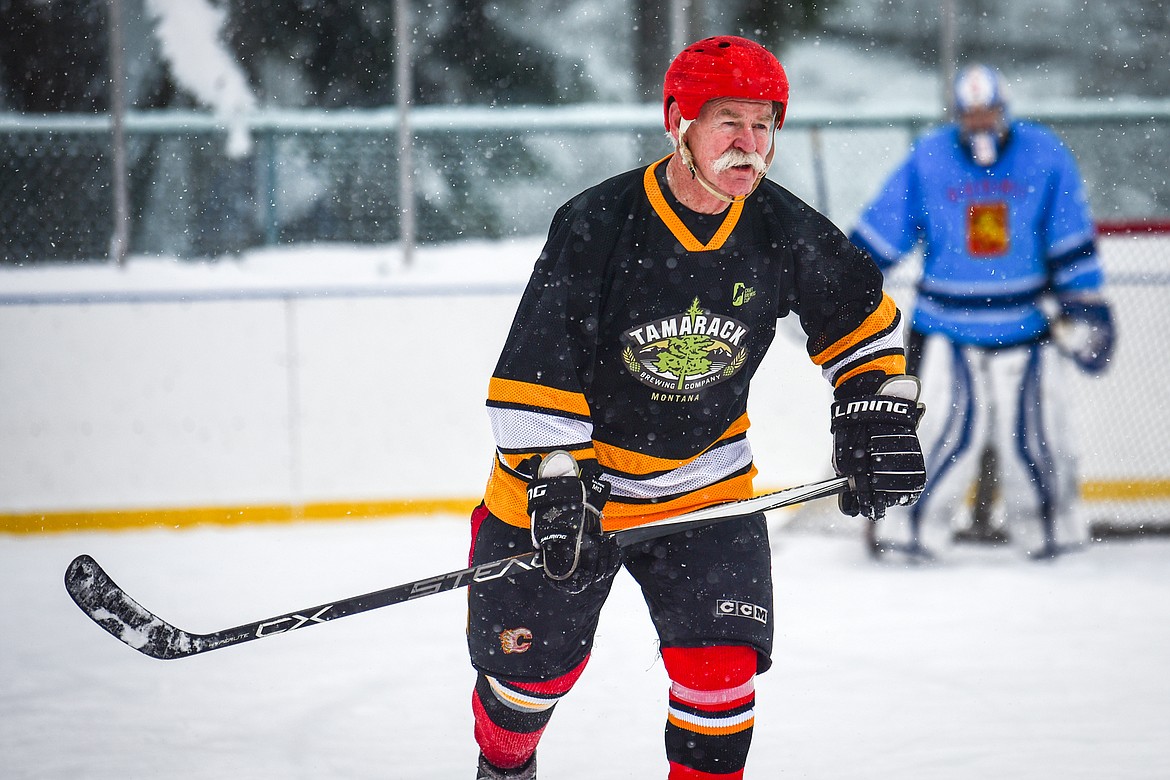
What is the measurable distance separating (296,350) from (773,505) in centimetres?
301

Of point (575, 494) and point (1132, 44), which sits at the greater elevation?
point (1132, 44)

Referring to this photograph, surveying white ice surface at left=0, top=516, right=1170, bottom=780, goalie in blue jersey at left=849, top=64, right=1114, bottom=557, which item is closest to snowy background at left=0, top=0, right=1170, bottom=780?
white ice surface at left=0, top=516, right=1170, bottom=780

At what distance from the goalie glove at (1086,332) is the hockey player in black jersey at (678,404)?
7.16 ft

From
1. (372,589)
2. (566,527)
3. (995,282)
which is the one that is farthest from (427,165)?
(566,527)

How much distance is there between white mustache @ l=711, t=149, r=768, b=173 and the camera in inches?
68.6

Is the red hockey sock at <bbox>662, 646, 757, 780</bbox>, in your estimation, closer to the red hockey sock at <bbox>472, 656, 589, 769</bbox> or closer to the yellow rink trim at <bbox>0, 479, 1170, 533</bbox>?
the red hockey sock at <bbox>472, 656, 589, 769</bbox>

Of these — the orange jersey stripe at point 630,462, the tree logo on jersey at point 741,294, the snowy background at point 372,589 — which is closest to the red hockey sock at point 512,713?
the orange jersey stripe at point 630,462

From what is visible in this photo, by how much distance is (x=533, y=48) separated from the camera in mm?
5215

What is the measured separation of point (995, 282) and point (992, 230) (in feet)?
0.54

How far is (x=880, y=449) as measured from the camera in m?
1.89

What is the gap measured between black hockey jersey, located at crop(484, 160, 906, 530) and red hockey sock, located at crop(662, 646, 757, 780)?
0.80 feet

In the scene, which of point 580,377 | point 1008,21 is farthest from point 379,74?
point 580,377

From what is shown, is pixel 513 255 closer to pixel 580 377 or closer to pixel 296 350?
pixel 296 350

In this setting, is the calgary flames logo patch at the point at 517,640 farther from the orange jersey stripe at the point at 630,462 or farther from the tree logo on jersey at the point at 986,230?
the tree logo on jersey at the point at 986,230
